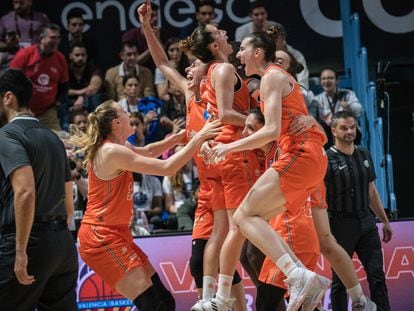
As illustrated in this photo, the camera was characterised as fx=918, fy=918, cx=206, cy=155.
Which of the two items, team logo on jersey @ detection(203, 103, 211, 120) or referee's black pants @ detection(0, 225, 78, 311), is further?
team logo on jersey @ detection(203, 103, 211, 120)

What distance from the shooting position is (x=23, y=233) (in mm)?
6051

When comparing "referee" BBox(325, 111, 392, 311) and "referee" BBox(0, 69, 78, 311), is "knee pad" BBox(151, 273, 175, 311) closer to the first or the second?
"referee" BBox(0, 69, 78, 311)

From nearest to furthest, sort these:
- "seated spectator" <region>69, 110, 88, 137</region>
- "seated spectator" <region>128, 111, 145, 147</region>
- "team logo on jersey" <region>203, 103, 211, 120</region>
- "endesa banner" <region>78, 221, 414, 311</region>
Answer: "team logo on jersey" <region>203, 103, 211, 120</region>
"endesa banner" <region>78, 221, 414, 311</region>
"seated spectator" <region>128, 111, 145, 147</region>
"seated spectator" <region>69, 110, 88, 137</region>

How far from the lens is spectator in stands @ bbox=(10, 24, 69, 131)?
12.1 metres

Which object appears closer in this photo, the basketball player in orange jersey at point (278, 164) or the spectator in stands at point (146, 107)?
the basketball player in orange jersey at point (278, 164)

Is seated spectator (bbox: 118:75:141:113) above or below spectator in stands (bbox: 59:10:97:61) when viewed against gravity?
below

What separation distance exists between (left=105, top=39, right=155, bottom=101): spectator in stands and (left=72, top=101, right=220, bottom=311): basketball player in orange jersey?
5630 millimetres

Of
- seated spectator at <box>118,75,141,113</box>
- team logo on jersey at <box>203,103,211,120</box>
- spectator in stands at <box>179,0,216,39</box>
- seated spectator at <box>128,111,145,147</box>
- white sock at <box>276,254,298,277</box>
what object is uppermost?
spectator in stands at <box>179,0,216,39</box>

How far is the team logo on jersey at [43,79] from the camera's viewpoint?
1209 centimetres

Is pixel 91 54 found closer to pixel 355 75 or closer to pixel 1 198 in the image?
pixel 355 75

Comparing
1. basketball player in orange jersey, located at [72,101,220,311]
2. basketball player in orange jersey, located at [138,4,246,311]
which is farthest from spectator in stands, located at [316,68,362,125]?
basketball player in orange jersey, located at [72,101,220,311]

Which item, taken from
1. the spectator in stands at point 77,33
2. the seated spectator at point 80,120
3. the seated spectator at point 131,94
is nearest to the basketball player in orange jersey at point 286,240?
the seated spectator at point 80,120

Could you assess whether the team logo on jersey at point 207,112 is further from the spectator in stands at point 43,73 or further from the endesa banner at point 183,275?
the spectator in stands at point 43,73

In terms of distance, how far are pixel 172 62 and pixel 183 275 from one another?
378 centimetres
